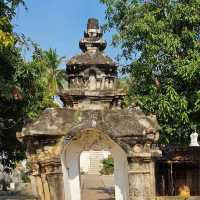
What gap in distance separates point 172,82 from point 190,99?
811 millimetres

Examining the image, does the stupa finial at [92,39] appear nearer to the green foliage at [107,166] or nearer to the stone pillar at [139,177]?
the stone pillar at [139,177]

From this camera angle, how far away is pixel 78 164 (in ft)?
39.0

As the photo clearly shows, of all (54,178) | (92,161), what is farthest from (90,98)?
(92,161)

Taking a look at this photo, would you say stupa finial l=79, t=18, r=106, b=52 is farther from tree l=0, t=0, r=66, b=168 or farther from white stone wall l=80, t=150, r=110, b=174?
white stone wall l=80, t=150, r=110, b=174

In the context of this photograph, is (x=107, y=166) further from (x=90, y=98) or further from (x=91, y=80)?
(x=90, y=98)

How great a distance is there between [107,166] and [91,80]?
30.9 m

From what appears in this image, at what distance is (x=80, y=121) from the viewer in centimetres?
1103

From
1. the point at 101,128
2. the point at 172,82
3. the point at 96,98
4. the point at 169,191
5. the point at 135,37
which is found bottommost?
the point at 169,191

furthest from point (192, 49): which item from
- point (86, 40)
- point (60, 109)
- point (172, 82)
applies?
point (60, 109)

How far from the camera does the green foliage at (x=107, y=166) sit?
41469 mm

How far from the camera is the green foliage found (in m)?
41.5

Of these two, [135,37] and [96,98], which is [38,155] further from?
[135,37]

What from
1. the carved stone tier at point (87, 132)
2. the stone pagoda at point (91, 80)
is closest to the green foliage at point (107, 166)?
the stone pagoda at point (91, 80)

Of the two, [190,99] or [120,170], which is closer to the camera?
[120,170]
